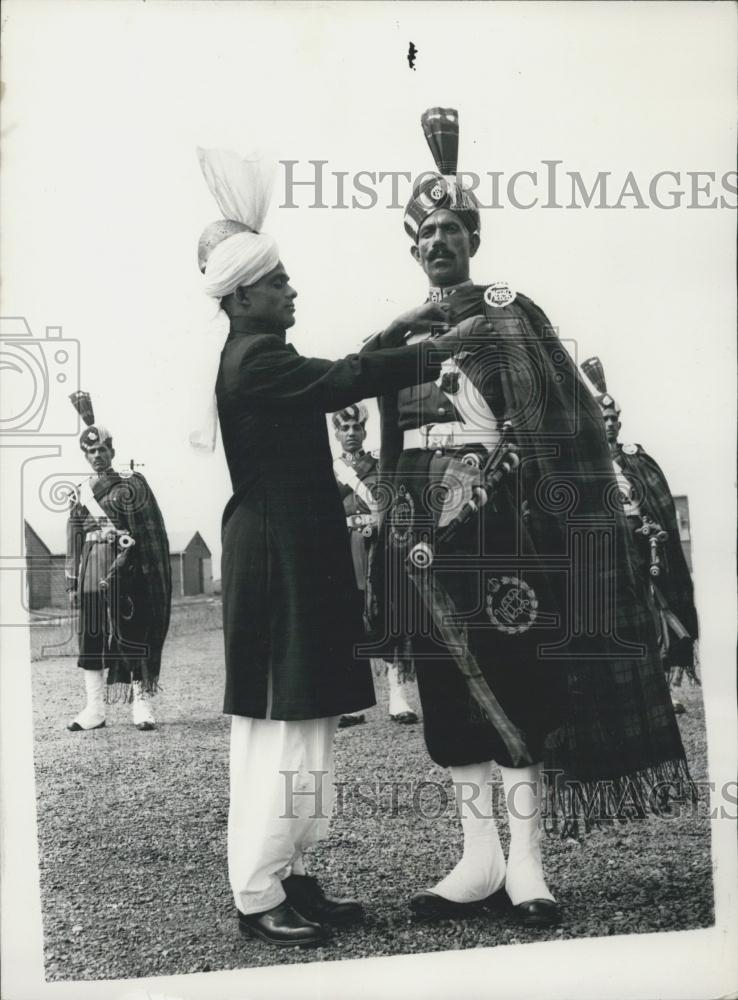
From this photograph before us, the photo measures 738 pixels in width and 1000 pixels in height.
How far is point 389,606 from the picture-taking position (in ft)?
14.4

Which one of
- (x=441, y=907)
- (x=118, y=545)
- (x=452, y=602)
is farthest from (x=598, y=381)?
(x=441, y=907)

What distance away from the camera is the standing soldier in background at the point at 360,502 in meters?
4.39

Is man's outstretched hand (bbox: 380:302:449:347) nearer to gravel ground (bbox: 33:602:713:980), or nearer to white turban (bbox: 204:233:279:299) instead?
white turban (bbox: 204:233:279:299)

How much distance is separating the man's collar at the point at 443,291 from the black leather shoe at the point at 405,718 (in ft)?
5.13

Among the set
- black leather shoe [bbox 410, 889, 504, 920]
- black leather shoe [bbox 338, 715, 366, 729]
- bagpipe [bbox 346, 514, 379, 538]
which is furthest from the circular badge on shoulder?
black leather shoe [bbox 410, 889, 504, 920]

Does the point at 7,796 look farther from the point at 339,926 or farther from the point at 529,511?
the point at 529,511

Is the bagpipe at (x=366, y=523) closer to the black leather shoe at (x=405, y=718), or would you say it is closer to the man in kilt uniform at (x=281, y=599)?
the man in kilt uniform at (x=281, y=599)

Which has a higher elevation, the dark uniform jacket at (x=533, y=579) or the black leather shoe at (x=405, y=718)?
the dark uniform jacket at (x=533, y=579)

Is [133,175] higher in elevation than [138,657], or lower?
higher

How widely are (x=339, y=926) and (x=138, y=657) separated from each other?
124cm

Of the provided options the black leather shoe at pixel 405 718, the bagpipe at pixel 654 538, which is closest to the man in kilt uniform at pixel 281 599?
the black leather shoe at pixel 405 718

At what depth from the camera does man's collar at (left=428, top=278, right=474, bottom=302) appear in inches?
177

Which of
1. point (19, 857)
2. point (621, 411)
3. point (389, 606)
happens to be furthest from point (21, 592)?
point (621, 411)

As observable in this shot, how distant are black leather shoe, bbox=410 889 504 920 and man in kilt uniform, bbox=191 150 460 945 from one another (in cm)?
23
